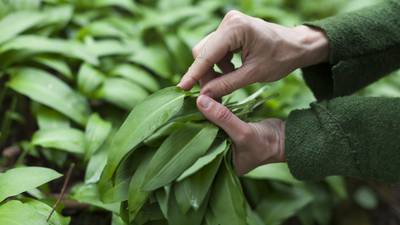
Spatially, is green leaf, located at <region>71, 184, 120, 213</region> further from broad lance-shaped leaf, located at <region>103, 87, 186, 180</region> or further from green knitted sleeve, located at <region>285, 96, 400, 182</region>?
green knitted sleeve, located at <region>285, 96, 400, 182</region>

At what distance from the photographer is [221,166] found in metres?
1.24

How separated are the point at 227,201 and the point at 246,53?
362 mm

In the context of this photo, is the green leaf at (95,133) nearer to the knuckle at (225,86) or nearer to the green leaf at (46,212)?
the green leaf at (46,212)

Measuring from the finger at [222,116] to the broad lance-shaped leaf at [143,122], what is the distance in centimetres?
6

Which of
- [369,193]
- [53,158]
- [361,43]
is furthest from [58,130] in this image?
A: [369,193]

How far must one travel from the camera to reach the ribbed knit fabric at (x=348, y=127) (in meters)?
1.17

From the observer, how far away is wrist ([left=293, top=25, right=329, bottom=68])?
1274 millimetres

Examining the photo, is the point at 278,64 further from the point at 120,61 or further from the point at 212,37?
the point at 120,61

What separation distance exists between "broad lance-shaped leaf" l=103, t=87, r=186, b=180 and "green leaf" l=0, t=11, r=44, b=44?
30.6 inches

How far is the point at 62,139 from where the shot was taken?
5.14 feet

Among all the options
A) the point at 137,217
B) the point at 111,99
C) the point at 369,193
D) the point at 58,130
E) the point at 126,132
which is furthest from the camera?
the point at 369,193

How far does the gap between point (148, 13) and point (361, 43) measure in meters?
1.17

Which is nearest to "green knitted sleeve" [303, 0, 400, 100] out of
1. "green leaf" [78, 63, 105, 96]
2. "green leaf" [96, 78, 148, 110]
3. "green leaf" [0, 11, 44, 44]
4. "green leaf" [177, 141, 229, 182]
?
"green leaf" [177, 141, 229, 182]

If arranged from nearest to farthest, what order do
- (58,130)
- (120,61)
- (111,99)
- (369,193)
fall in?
(58,130)
(111,99)
(120,61)
(369,193)
